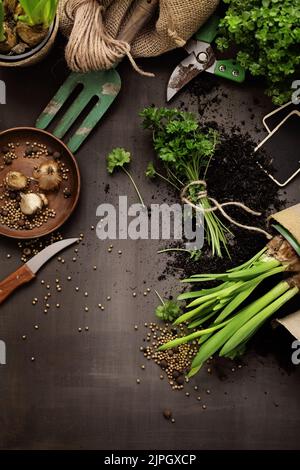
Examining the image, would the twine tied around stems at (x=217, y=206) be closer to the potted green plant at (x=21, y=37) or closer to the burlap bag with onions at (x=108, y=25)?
the burlap bag with onions at (x=108, y=25)

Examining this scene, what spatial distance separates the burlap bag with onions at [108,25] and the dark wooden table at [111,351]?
0.38ft

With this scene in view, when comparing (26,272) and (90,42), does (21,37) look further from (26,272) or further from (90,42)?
(26,272)

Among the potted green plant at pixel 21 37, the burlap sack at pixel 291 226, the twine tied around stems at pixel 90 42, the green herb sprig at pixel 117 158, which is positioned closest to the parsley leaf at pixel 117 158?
the green herb sprig at pixel 117 158

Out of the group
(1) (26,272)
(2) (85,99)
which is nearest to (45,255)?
(1) (26,272)

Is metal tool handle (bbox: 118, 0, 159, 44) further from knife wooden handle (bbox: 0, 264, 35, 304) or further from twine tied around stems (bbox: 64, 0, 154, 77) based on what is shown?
knife wooden handle (bbox: 0, 264, 35, 304)

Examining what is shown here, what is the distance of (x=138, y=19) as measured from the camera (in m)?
1.77

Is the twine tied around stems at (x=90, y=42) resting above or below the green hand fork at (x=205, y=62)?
below

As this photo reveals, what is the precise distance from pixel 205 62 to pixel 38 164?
1.92 feet

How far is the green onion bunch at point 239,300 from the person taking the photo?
1659 millimetres

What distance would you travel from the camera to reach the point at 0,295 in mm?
1823

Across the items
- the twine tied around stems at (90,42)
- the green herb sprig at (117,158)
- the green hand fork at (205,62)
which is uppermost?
the green hand fork at (205,62)

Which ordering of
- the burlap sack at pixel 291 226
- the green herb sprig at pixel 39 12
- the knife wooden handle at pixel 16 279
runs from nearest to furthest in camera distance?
the green herb sprig at pixel 39 12, the burlap sack at pixel 291 226, the knife wooden handle at pixel 16 279

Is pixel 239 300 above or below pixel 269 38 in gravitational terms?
below

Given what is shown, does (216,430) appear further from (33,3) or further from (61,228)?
(33,3)
